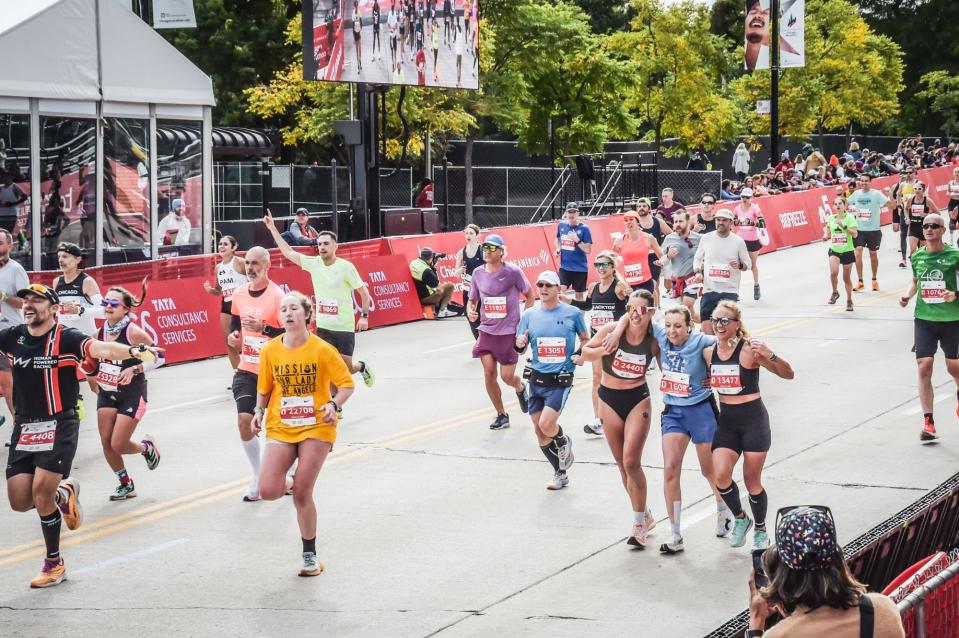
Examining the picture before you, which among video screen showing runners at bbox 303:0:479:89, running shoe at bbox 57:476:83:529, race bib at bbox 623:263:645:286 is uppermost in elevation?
video screen showing runners at bbox 303:0:479:89

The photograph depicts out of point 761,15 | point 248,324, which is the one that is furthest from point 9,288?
point 761,15

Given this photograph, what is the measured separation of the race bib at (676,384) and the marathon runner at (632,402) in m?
0.25

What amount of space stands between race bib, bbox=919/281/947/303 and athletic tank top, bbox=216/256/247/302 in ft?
25.9

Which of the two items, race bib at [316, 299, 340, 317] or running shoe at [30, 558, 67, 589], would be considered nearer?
running shoe at [30, 558, 67, 589]

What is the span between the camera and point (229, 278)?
16.3 meters

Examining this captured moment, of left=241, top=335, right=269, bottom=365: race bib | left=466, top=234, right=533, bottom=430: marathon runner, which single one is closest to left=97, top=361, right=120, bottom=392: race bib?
left=241, top=335, right=269, bottom=365: race bib

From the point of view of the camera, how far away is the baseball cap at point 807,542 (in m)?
4.73

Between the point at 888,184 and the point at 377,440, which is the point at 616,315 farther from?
the point at 888,184

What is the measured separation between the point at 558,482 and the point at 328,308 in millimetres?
4136

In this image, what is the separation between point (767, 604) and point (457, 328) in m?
18.3

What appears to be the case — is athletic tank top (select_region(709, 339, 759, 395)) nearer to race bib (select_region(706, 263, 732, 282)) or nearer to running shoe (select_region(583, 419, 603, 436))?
running shoe (select_region(583, 419, 603, 436))

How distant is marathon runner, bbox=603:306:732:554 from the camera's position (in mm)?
9609

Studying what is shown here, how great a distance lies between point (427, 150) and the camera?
40000 millimetres

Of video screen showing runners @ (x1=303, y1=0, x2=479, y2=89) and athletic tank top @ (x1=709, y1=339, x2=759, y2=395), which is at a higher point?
video screen showing runners @ (x1=303, y1=0, x2=479, y2=89)
